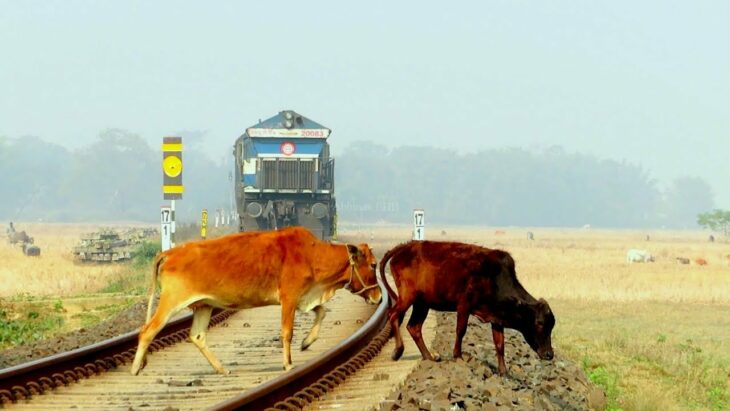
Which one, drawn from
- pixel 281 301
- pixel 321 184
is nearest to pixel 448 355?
pixel 281 301

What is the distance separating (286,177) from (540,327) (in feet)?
86.7

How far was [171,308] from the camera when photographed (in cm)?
977

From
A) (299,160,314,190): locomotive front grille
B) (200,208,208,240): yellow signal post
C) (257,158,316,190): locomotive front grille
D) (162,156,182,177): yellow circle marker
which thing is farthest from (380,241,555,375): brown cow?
(299,160,314,190): locomotive front grille

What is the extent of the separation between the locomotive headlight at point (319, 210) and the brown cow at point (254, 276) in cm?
2504

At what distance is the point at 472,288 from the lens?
981 centimetres

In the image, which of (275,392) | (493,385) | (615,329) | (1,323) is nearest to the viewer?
(275,392)

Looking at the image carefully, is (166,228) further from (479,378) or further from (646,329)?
(479,378)

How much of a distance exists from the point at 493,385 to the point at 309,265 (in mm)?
2191

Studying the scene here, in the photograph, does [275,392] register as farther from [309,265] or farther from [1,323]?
[1,323]

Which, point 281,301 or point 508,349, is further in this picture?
point 508,349

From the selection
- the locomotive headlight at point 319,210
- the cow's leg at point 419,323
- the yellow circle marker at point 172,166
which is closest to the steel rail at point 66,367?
the cow's leg at point 419,323

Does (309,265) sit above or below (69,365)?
above

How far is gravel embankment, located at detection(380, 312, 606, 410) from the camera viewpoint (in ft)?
26.7

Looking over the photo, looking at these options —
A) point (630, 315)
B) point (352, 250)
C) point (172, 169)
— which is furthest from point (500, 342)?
point (172, 169)
